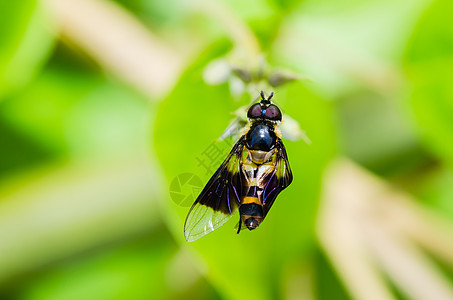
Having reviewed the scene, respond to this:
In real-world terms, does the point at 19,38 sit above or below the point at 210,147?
above

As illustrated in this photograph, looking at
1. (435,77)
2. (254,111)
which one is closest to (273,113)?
(254,111)

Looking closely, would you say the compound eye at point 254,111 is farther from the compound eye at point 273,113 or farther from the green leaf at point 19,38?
the green leaf at point 19,38

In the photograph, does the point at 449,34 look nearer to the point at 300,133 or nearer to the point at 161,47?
the point at 300,133

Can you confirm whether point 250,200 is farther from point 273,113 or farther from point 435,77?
point 435,77

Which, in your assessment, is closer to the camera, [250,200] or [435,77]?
[250,200]

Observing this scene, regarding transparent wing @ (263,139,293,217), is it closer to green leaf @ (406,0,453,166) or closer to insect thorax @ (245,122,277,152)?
insect thorax @ (245,122,277,152)

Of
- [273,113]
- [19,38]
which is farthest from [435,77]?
[19,38]
